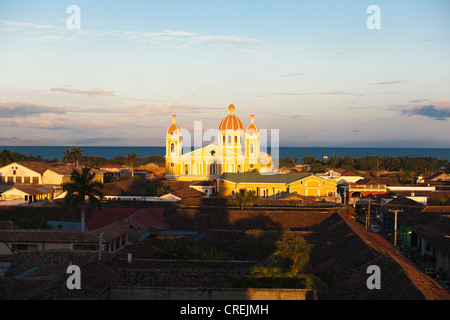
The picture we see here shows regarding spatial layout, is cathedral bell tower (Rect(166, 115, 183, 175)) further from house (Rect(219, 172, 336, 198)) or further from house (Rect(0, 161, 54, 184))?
house (Rect(0, 161, 54, 184))

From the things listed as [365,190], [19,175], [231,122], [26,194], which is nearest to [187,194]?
[26,194]

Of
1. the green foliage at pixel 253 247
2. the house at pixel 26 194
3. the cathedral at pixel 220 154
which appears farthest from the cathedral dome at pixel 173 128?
the green foliage at pixel 253 247

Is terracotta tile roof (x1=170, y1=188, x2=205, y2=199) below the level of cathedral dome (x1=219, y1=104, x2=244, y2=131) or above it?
below

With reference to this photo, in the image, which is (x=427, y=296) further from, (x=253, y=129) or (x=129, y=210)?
(x=253, y=129)

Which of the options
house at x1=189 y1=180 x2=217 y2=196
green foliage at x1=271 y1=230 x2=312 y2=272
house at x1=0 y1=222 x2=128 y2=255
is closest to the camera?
green foliage at x1=271 y1=230 x2=312 y2=272

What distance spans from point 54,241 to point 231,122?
5918cm

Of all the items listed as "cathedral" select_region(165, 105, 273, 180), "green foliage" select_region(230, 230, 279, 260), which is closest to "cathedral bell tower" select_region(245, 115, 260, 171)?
"cathedral" select_region(165, 105, 273, 180)

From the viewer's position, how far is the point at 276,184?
76062mm

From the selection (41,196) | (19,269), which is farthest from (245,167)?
(19,269)

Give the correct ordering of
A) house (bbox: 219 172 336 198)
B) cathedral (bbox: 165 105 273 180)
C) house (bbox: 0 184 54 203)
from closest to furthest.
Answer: house (bbox: 0 184 54 203), house (bbox: 219 172 336 198), cathedral (bbox: 165 105 273 180)

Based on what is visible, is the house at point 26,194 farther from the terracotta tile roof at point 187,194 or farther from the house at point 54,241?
the house at point 54,241

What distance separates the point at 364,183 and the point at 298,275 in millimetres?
59327

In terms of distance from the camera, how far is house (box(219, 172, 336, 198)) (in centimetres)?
7400

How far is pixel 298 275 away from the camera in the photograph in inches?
941
